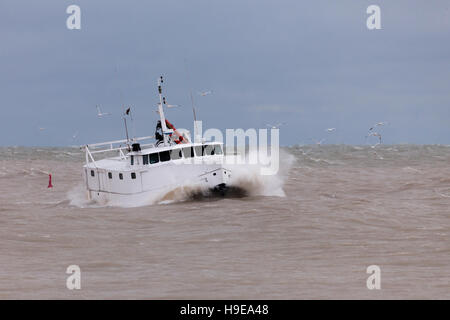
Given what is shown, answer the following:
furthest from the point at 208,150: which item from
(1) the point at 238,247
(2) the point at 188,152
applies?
(1) the point at 238,247

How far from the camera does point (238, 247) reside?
20844mm

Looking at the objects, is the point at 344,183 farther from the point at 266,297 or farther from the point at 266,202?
the point at 266,297

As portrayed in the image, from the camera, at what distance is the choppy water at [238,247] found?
49.3 feet

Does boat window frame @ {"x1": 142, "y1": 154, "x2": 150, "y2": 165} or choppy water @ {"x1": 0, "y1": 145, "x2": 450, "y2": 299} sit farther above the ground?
boat window frame @ {"x1": 142, "y1": 154, "x2": 150, "y2": 165}

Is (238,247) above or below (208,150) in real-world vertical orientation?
below

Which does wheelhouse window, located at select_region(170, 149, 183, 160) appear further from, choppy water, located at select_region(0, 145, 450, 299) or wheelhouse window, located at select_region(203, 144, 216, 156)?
choppy water, located at select_region(0, 145, 450, 299)

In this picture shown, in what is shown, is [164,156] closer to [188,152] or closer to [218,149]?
[188,152]

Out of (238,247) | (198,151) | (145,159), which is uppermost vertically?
(198,151)

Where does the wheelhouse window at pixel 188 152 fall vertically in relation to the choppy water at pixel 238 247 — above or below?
above

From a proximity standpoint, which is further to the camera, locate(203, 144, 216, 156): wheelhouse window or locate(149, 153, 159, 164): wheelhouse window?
locate(203, 144, 216, 156): wheelhouse window

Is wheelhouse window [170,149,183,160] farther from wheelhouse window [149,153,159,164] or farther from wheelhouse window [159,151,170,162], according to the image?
wheelhouse window [149,153,159,164]

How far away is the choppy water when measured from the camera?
1504 cm

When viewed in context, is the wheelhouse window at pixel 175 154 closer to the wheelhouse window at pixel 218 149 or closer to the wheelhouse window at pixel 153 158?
the wheelhouse window at pixel 153 158
